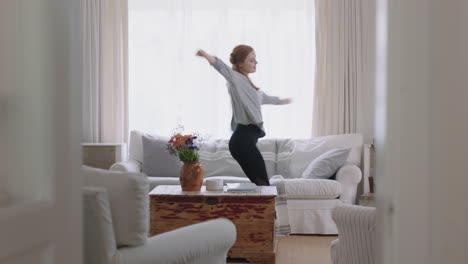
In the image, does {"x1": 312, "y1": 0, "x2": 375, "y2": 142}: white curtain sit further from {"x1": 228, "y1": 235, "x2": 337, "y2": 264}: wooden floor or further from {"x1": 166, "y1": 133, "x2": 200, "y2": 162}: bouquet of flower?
{"x1": 166, "y1": 133, "x2": 200, "y2": 162}: bouquet of flower

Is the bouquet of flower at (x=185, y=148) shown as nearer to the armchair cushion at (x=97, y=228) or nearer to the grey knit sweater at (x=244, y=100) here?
the grey knit sweater at (x=244, y=100)

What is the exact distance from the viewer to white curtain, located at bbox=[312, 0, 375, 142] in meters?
5.84

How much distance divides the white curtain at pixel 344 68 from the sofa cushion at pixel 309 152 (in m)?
0.46

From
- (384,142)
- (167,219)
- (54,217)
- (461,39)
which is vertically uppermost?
(461,39)

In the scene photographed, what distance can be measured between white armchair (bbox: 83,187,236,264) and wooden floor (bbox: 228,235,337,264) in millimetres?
1441

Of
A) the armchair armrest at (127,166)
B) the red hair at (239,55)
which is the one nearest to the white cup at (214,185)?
the red hair at (239,55)

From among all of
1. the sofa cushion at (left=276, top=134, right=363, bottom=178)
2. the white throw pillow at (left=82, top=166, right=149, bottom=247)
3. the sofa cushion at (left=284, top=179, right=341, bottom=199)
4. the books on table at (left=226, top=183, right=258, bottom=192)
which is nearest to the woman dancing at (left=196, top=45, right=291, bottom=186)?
the sofa cushion at (left=284, top=179, right=341, bottom=199)

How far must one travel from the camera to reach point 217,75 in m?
6.10

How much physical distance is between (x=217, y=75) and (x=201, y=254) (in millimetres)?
4033

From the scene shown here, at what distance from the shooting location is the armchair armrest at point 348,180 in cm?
488

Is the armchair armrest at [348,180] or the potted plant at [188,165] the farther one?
the armchair armrest at [348,180]

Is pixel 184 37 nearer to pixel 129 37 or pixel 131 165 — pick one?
pixel 129 37

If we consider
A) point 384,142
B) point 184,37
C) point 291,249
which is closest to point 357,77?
point 184,37

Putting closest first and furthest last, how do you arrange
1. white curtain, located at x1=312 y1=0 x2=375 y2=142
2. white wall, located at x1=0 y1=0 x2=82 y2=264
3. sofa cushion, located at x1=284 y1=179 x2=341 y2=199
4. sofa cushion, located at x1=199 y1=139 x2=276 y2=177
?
1. white wall, located at x1=0 y1=0 x2=82 y2=264
2. sofa cushion, located at x1=284 y1=179 x2=341 y2=199
3. sofa cushion, located at x1=199 y1=139 x2=276 y2=177
4. white curtain, located at x1=312 y1=0 x2=375 y2=142
